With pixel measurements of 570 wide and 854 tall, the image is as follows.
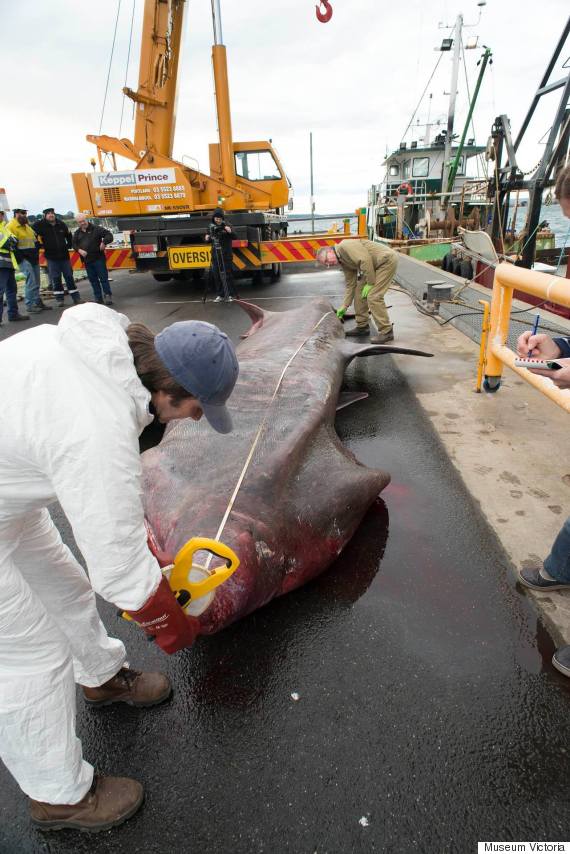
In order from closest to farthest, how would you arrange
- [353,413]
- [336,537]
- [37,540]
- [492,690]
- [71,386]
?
1. [71,386]
2. [37,540]
3. [492,690]
4. [336,537]
5. [353,413]

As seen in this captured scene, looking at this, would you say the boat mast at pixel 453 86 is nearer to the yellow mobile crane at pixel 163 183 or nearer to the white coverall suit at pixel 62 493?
the yellow mobile crane at pixel 163 183

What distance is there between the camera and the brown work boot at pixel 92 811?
5.14 ft

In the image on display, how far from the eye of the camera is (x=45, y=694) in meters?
1.47

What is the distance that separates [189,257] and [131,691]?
974cm

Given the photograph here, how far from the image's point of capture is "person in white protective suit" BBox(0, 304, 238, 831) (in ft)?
4.00

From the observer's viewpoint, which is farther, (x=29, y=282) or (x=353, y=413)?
(x=29, y=282)

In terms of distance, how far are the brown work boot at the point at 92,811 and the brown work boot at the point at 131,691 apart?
0.35 meters

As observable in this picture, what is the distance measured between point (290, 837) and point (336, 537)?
1.28 m

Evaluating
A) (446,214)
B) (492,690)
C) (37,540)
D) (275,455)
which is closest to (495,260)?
(275,455)

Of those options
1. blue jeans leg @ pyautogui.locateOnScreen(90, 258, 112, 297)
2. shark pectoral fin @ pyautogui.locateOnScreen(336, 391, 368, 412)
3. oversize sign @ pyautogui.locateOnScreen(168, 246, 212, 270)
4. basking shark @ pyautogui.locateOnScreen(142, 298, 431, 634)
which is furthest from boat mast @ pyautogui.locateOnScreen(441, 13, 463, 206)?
basking shark @ pyautogui.locateOnScreen(142, 298, 431, 634)

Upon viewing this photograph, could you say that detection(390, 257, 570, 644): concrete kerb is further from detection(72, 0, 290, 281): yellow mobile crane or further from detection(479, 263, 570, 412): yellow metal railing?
detection(72, 0, 290, 281): yellow mobile crane

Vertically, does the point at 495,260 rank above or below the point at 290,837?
above

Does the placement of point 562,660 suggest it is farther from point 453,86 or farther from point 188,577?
point 453,86

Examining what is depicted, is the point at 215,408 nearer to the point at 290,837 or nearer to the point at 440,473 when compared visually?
the point at 290,837
